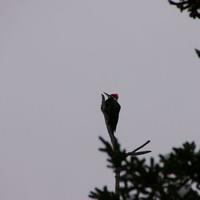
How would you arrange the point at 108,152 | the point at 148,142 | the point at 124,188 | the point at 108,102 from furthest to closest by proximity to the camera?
the point at 108,102, the point at 148,142, the point at 124,188, the point at 108,152

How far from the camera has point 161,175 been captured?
428 cm

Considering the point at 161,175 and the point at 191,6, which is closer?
the point at 161,175

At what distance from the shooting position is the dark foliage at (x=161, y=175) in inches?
164

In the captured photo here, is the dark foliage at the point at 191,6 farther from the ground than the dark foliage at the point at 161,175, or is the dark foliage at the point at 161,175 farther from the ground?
the dark foliage at the point at 191,6

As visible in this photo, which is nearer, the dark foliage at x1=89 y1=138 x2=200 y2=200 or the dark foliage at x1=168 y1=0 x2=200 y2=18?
the dark foliage at x1=89 y1=138 x2=200 y2=200

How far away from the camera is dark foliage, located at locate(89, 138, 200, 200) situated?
4.17 metres

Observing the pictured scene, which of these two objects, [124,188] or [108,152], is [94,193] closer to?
[124,188]

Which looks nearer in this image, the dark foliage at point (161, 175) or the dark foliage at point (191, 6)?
the dark foliage at point (161, 175)

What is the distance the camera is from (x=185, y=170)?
4.39 meters

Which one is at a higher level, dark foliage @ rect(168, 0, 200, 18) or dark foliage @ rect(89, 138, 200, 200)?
dark foliage @ rect(168, 0, 200, 18)

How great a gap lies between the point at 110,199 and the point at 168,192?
639mm

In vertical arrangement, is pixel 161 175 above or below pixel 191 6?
below

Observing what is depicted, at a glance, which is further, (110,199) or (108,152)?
(110,199)

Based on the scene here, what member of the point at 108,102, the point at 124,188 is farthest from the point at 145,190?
the point at 108,102
